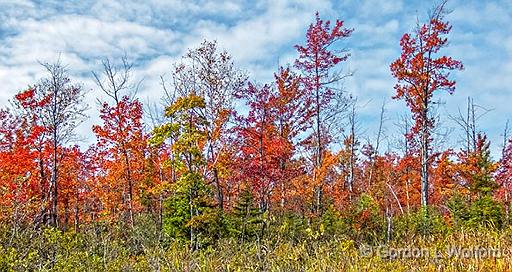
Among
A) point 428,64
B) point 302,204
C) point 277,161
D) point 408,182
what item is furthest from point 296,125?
point 408,182

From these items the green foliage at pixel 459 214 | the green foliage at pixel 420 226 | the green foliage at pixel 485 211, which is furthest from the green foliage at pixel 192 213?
the green foliage at pixel 485 211

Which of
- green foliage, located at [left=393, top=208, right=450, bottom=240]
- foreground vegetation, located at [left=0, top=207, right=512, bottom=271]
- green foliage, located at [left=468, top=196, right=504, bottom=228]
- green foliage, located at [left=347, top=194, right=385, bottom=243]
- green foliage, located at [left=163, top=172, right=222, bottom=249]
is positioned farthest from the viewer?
green foliage, located at [left=468, top=196, right=504, bottom=228]

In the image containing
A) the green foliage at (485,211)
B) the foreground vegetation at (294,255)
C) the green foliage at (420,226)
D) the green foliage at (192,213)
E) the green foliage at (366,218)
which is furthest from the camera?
the green foliage at (485,211)

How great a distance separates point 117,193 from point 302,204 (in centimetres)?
983

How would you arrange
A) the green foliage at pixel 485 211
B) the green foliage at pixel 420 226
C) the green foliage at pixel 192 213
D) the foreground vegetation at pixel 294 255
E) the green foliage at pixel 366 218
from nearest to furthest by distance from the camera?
1. the foreground vegetation at pixel 294 255
2. the green foliage at pixel 420 226
3. the green foliage at pixel 192 213
4. the green foliage at pixel 366 218
5. the green foliage at pixel 485 211

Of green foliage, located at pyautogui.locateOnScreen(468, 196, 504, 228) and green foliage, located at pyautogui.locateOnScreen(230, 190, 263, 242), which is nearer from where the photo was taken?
green foliage, located at pyautogui.locateOnScreen(230, 190, 263, 242)

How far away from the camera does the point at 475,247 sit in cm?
714

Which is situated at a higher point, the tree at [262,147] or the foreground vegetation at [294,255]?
the tree at [262,147]

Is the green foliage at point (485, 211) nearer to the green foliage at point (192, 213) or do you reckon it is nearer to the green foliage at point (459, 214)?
the green foliage at point (459, 214)

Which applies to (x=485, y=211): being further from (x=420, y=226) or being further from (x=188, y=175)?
(x=188, y=175)

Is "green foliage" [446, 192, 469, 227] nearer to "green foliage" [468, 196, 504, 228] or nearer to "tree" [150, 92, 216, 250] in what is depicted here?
"green foliage" [468, 196, 504, 228]

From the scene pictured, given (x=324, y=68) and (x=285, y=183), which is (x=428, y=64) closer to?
(x=324, y=68)

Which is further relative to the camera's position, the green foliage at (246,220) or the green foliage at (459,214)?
the green foliage at (459,214)

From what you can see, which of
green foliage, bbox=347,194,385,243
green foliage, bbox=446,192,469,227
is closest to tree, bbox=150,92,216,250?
green foliage, bbox=347,194,385,243
